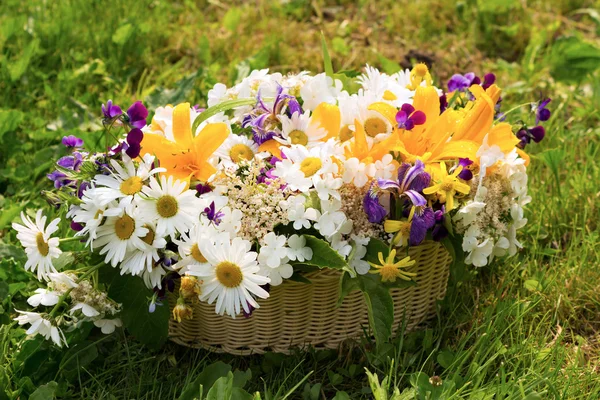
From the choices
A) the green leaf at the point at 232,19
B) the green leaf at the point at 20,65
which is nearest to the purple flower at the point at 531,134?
the green leaf at the point at 232,19

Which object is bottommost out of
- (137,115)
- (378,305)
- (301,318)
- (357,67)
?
(357,67)

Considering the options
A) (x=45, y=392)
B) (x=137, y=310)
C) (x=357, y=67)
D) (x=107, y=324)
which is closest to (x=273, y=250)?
(x=137, y=310)

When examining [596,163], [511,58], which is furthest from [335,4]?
[596,163]

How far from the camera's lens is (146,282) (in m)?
1.75

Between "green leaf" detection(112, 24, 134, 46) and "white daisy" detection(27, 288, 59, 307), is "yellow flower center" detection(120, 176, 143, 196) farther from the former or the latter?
"green leaf" detection(112, 24, 134, 46)

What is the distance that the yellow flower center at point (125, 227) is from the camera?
171 cm

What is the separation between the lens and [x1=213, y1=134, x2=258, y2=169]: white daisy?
187 cm

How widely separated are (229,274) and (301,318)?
11.8 inches

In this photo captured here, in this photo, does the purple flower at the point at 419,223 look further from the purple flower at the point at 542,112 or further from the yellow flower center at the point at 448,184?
the purple flower at the point at 542,112

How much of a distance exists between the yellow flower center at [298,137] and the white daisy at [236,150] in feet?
0.29

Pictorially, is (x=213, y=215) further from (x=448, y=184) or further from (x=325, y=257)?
(x=448, y=184)

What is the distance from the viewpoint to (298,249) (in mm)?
1711

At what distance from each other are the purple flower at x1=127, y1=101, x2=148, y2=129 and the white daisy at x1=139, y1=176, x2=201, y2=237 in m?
0.17

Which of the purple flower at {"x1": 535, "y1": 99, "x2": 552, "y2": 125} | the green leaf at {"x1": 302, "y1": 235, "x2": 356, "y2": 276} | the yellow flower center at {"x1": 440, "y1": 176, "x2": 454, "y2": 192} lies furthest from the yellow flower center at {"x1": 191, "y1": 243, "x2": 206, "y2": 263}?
the purple flower at {"x1": 535, "y1": 99, "x2": 552, "y2": 125}
